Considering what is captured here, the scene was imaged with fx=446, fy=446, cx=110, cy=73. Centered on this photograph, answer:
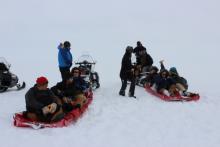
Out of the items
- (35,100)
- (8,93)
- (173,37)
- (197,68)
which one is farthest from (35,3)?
(35,100)

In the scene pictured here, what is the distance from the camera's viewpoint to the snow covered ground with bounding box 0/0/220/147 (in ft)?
32.7

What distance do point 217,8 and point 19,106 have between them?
47.6 meters

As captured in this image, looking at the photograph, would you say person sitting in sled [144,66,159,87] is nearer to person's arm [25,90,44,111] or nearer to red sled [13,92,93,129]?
red sled [13,92,93,129]

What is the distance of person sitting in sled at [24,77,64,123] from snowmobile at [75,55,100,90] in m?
4.60

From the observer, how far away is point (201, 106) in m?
A: 13.1

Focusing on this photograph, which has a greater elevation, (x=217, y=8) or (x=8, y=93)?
(x=217, y=8)

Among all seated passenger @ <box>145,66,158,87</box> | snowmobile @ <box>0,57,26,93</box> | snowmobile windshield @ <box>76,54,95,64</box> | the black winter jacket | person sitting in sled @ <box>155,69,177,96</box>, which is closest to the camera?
person sitting in sled @ <box>155,69,177,96</box>

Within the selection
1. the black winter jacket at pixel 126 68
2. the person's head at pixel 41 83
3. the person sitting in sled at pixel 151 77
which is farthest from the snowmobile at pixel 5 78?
the person's head at pixel 41 83

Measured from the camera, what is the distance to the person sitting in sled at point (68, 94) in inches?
452

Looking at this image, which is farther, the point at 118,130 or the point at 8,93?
the point at 8,93

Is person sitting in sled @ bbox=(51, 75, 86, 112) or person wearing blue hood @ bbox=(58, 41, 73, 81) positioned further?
person wearing blue hood @ bbox=(58, 41, 73, 81)

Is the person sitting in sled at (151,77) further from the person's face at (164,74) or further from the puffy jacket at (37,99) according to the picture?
the puffy jacket at (37,99)

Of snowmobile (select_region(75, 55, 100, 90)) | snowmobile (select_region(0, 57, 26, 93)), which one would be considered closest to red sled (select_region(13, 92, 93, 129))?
snowmobile (select_region(75, 55, 100, 90))

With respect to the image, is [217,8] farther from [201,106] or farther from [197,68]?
[201,106]
